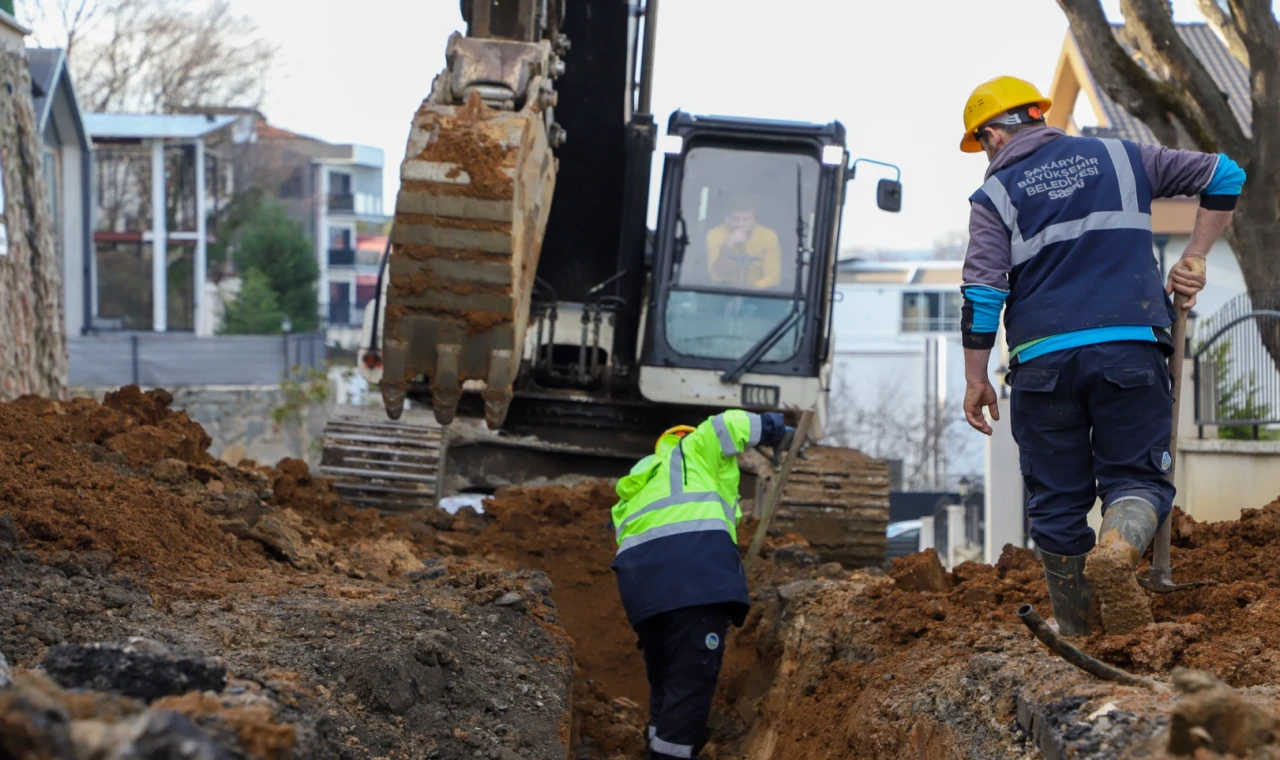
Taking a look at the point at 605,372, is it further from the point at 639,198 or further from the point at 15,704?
the point at 15,704

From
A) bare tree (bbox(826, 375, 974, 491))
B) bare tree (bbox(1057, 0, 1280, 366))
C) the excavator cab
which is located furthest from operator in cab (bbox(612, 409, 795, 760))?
bare tree (bbox(826, 375, 974, 491))

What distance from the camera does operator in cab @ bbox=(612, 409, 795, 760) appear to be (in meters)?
6.14

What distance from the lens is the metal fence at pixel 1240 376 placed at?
361 inches

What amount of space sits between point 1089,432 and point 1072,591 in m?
0.49

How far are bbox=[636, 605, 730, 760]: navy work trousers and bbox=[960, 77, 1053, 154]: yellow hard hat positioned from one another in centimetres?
250

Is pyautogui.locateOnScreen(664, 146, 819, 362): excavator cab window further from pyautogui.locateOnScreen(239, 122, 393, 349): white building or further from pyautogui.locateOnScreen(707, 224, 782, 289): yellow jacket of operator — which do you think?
pyautogui.locateOnScreen(239, 122, 393, 349): white building

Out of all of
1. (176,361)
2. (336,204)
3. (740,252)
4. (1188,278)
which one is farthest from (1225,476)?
(336,204)

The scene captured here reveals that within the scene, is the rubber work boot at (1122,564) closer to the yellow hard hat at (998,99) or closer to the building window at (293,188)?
the yellow hard hat at (998,99)

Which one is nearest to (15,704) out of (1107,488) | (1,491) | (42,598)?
(42,598)

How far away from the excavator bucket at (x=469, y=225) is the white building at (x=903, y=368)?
3609 cm

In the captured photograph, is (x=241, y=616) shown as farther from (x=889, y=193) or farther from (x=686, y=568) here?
(x=889, y=193)

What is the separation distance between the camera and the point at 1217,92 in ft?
31.4

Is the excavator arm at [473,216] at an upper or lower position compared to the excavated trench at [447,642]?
upper

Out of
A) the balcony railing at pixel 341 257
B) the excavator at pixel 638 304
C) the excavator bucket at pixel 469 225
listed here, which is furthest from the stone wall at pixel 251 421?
the balcony railing at pixel 341 257
